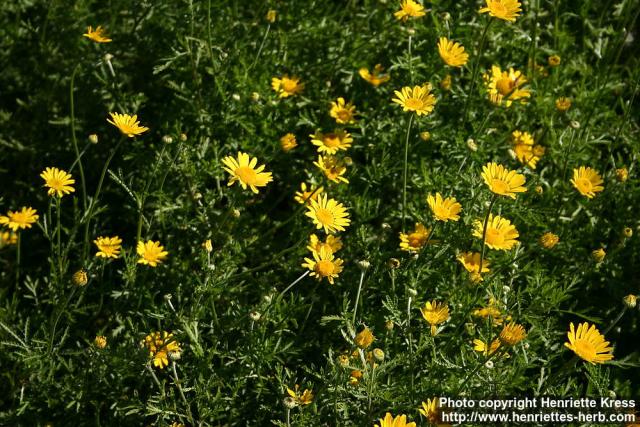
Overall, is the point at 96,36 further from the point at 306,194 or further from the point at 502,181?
the point at 502,181

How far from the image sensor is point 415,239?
3420mm

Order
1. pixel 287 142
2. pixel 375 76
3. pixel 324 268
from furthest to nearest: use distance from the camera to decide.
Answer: pixel 375 76
pixel 287 142
pixel 324 268

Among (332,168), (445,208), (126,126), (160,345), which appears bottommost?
(160,345)

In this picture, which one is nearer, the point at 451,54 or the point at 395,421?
the point at 395,421

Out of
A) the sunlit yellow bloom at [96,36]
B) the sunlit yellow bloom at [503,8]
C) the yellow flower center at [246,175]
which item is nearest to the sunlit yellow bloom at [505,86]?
the sunlit yellow bloom at [503,8]

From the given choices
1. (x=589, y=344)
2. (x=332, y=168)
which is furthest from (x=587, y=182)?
(x=332, y=168)

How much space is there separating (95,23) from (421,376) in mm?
2795

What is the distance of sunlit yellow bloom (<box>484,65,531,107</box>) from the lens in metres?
3.90

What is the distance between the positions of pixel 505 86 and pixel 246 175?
1524mm

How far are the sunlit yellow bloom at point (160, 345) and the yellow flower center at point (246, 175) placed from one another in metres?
0.73

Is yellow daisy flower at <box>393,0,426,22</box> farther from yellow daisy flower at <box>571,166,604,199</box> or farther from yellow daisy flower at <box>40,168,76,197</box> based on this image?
yellow daisy flower at <box>40,168,76,197</box>

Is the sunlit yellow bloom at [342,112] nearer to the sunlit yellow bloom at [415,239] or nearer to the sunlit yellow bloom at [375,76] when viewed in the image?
the sunlit yellow bloom at [375,76]

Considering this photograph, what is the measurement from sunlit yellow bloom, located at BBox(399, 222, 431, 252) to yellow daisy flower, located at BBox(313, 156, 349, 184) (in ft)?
1.26

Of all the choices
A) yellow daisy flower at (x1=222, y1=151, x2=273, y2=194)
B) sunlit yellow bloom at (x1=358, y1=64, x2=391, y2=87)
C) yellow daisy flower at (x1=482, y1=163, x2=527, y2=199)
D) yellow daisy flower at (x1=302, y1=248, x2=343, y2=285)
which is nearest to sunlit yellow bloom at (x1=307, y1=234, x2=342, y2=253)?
yellow daisy flower at (x1=302, y1=248, x2=343, y2=285)
